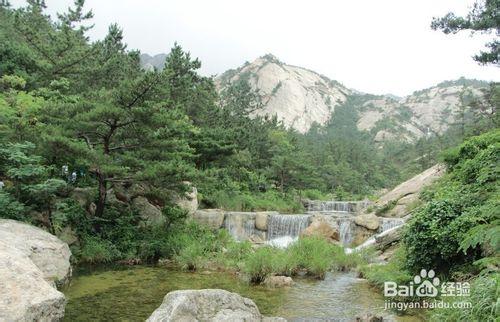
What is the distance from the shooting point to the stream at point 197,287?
24.7ft

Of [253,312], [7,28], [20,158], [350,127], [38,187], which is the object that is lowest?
[253,312]

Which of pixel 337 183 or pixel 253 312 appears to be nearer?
pixel 253 312

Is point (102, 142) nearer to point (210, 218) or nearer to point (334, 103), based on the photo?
point (210, 218)

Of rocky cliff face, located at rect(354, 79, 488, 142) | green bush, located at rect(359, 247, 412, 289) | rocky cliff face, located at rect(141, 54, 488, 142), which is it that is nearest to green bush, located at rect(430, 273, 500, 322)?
green bush, located at rect(359, 247, 412, 289)

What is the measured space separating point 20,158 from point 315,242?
26.4 ft

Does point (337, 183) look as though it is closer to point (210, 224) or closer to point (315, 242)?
point (210, 224)

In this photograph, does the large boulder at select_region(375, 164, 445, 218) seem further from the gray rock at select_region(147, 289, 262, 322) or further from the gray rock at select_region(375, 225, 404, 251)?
the gray rock at select_region(147, 289, 262, 322)

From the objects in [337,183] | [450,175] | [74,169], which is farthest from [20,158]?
[337,183]

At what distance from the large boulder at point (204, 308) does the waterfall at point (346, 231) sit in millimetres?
12900

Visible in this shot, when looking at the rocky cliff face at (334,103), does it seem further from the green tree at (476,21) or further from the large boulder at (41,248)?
the large boulder at (41,248)

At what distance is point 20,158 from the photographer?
33.5ft

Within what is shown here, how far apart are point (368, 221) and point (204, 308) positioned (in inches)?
539

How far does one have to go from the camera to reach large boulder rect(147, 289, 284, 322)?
471 cm

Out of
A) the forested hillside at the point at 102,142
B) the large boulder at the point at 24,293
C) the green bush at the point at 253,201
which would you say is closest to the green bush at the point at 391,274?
the forested hillside at the point at 102,142
